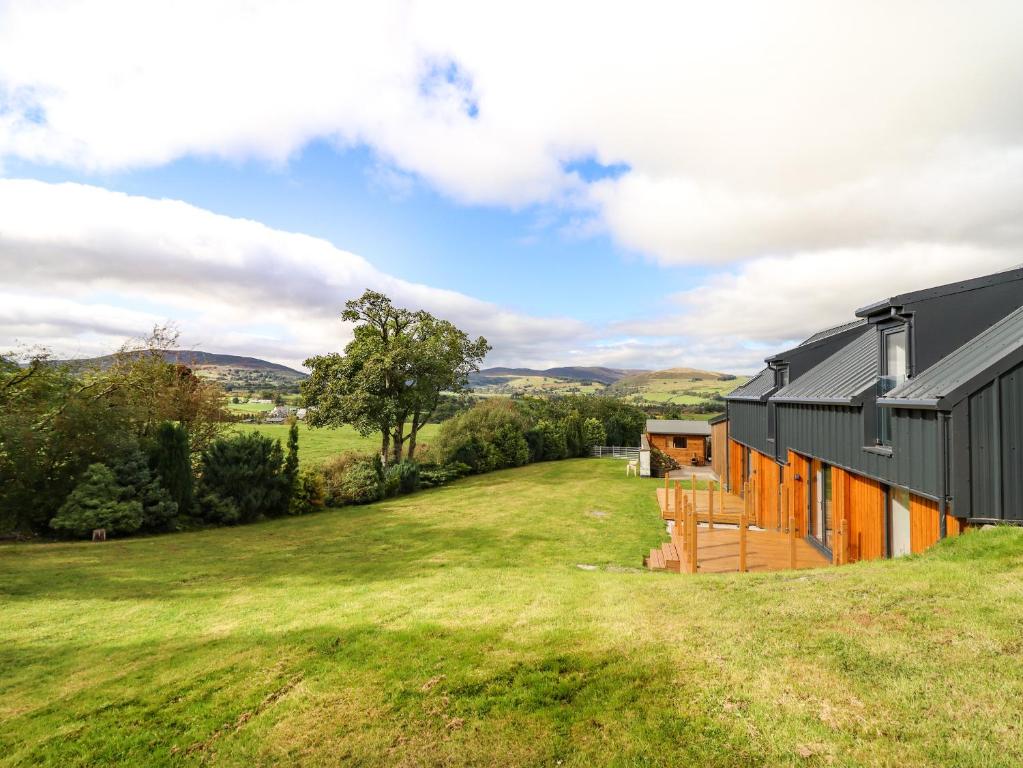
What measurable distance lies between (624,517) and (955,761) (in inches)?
660

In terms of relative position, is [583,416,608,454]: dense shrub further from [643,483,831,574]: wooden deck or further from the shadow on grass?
the shadow on grass

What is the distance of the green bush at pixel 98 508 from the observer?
13961mm

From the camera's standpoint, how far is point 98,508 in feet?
47.0

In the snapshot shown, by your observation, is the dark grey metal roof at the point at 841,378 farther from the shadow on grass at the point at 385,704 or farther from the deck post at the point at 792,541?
the shadow on grass at the point at 385,704

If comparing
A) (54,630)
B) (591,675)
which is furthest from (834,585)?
(54,630)

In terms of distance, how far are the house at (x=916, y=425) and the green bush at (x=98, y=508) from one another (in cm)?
1865

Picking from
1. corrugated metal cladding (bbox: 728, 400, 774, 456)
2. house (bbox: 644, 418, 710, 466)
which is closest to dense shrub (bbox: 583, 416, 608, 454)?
house (bbox: 644, 418, 710, 466)

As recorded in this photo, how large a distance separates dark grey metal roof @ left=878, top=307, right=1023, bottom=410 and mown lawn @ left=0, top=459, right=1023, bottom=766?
6.56 ft

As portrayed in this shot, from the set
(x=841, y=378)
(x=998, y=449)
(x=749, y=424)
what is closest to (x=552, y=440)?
(x=749, y=424)

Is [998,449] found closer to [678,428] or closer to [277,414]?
[678,428]

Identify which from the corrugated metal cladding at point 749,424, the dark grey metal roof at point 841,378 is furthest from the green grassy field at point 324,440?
the dark grey metal roof at point 841,378

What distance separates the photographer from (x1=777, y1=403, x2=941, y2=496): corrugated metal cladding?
7.38m

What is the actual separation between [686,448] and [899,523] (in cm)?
2978

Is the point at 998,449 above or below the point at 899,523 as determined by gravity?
above
